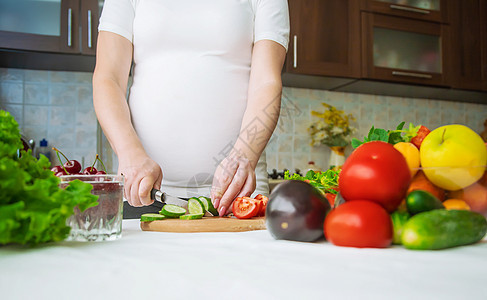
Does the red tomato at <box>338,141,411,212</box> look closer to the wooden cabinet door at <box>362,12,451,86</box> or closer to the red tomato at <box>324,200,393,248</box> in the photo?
the red tomato at <box>324,200,393,248</box>

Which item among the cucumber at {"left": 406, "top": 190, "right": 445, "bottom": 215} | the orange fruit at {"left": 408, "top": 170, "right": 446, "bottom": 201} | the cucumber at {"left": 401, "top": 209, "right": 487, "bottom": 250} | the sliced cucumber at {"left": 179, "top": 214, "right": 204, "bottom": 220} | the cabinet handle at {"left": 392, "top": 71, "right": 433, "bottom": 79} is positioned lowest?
the sliced cucumber at {"left": 179, "top": 214, "right": 204, "bottom": 220}

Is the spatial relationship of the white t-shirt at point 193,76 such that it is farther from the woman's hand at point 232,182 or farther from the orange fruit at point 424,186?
the orange fruit at point 424,186

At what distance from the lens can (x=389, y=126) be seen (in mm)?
3279

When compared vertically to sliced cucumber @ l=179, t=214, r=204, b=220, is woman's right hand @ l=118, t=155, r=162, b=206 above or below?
above

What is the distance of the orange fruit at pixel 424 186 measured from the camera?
490 millimetres

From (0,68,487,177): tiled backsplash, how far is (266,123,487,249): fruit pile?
2.30m

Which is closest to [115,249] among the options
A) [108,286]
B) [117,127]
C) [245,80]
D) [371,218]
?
[108,286]

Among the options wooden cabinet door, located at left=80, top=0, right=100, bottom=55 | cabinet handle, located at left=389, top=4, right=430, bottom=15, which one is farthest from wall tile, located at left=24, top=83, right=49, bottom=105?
cabinet handle, located at left=389, top=4, right=430, bottom=15

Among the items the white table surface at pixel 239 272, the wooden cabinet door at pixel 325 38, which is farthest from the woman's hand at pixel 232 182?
the wooden cabinet door at pixel 325 38

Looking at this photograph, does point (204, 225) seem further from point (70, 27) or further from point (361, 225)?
point (70, 27)

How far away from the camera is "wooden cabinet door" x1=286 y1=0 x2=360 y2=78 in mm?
2572

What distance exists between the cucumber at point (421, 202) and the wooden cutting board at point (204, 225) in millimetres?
278

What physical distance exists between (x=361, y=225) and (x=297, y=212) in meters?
0.08

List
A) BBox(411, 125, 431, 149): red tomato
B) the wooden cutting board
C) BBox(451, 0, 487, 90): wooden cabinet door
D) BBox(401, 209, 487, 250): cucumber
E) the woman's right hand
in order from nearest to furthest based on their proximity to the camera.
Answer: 1. BBox(401, 209, 487, 250): cucumber
2. BBox(411, 125, 431, 149): red tomato
3. the wooden cutting board
4. the woman's right hand
5. BBox(451, 0, 487, 90): wooden cabinet door
